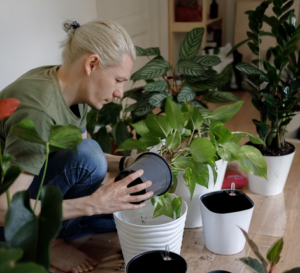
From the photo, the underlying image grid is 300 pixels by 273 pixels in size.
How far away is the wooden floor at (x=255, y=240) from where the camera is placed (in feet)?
4.23

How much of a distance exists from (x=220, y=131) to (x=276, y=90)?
51 cm

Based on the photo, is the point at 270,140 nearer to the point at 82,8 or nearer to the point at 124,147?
the point at 124,147

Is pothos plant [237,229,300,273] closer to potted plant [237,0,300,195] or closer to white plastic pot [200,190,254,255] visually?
white plastic pot [200,190,254,255]

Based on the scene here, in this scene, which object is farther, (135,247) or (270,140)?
(270,140)

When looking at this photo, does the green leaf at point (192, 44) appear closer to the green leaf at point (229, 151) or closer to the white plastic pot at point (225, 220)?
the green leaf at point (229, 151)

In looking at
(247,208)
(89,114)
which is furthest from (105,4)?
(247,208)

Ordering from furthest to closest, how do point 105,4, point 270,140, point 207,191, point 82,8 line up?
point 105,4
point 82,8
point 270,140
point 207,191

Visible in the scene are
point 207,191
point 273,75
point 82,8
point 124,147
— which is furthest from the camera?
point 82,8

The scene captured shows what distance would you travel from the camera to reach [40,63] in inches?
74.2

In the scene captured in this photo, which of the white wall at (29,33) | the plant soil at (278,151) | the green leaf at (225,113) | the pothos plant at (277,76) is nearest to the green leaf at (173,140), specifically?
the green leaf at (225,113)

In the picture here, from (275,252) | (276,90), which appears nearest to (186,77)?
(276,90)

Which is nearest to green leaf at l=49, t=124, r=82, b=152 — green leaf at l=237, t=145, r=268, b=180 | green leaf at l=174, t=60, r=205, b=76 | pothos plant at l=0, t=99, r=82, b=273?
pothos plant at l=0, t=99, r=82, b=273

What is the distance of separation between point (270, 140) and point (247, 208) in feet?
1.60

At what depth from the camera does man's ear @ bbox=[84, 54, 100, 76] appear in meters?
1.17
